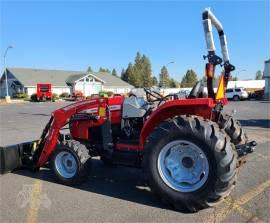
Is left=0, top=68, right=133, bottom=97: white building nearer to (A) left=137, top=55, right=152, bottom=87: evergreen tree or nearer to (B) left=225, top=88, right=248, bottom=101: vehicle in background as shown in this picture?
(B) left=225, top=88, right=248, bottom=101: vehicle in background

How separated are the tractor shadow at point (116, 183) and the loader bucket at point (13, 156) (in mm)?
189

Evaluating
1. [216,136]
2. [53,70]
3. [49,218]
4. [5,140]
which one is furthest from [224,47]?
[53,70]

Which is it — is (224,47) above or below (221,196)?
above

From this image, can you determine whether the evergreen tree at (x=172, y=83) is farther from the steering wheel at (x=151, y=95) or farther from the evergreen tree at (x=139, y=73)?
the steering wheel at (x=151, y=95)

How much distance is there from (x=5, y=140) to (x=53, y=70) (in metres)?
54.8

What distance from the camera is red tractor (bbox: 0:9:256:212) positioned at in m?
3.89

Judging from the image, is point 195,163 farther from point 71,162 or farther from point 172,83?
point 172,83

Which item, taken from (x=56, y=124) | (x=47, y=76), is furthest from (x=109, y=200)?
(x=47, y=76)

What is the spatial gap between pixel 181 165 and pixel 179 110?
762 millimetres

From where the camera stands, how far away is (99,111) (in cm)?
530

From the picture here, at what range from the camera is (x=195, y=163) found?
13.7ft

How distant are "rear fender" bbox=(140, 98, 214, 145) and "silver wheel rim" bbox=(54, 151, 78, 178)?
4.40 feet

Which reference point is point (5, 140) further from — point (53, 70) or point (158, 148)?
point (53, 70)

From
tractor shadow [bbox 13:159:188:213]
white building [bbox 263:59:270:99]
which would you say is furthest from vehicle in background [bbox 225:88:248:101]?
tractor shadow [bbox 13:159:188:213]
